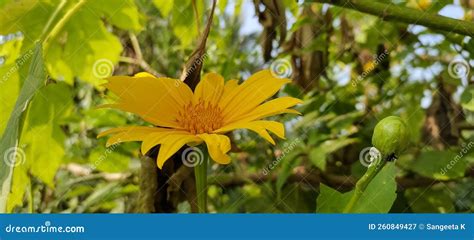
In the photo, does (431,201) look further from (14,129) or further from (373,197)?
(14,129)

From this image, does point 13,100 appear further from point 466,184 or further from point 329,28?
point 466,184

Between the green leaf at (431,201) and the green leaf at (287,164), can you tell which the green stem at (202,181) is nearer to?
the green leaf at (287,164)

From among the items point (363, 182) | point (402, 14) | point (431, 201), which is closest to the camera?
point (363, 182)

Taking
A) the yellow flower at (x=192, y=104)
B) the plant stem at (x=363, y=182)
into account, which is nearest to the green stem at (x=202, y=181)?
the yellow flower at (x=192, y=104)

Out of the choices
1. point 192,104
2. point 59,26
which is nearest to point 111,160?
point 59,26

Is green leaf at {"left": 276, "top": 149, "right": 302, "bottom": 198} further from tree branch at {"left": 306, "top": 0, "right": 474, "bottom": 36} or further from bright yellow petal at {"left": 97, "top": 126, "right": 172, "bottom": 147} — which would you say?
bright yellow petal at {"left": 97, "top": 126, "right": 172, "bottom": 147}

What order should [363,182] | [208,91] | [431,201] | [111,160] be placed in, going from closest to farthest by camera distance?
1. [363,182]
2. [208,91]
3. [431,201]
4. [111,160]

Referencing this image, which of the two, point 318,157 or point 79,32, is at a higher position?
point 79,32
